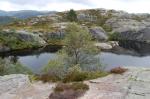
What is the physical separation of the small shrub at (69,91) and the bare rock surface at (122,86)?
48cm

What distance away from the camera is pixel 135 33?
18300 cm

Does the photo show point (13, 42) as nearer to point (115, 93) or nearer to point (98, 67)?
point (98, 67)

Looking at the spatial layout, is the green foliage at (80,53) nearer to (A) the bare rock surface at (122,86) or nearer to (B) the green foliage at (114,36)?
(A) the bare rock surface at (122,86)

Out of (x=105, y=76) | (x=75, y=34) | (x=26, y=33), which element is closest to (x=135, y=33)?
(x=26, y=33)

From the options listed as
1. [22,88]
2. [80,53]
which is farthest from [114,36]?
[22,88]

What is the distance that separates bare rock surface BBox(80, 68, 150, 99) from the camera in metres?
18.9

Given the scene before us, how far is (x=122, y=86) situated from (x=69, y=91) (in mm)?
3874

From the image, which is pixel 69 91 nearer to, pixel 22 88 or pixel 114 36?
pixel 22 88

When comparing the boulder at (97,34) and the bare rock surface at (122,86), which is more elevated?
the bare rock surface at (122,86)

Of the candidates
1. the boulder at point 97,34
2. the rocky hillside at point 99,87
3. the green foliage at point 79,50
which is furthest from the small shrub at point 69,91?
Answer: the boulder at point 97,34

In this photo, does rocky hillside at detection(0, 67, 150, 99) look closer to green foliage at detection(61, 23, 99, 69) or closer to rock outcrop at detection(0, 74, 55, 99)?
rock outcrop at detection(0, 74, 55, 99)

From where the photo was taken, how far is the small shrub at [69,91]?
1916 cm

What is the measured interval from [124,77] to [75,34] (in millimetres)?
51969

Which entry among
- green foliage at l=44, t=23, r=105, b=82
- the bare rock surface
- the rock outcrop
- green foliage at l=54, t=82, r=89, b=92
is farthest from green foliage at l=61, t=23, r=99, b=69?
green foliage at l=54, t=82, r=89, b=92
